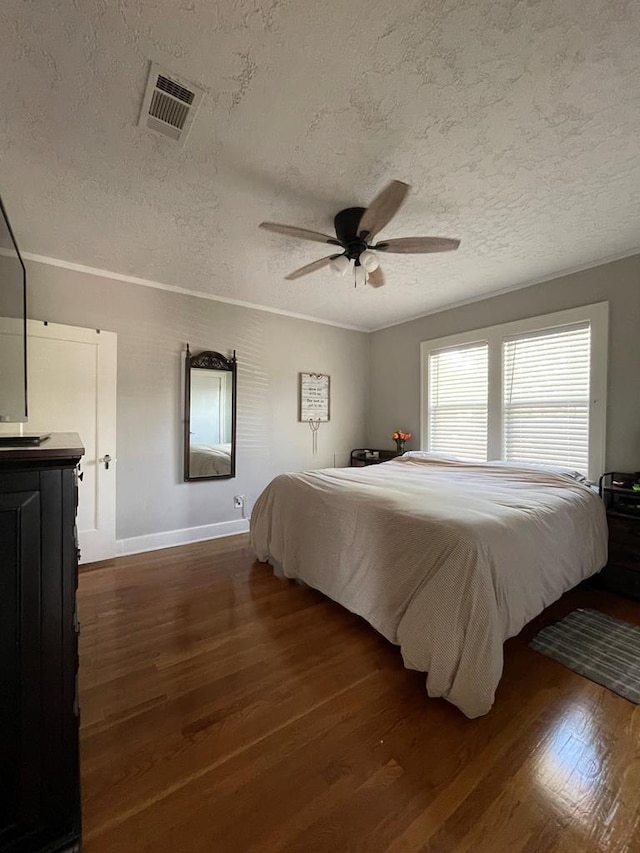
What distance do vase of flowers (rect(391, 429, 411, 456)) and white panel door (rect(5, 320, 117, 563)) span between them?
127 inches

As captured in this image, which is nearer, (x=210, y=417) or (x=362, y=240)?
(x=362, y=240)

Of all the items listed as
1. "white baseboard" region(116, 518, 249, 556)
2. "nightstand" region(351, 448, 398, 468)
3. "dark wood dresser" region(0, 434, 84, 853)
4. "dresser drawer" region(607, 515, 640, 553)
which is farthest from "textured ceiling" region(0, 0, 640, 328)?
"nightstand" region(351, 448, 398, 468)

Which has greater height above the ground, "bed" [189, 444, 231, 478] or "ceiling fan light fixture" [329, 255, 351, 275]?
"ceiling fan light fixture" [329, 255, 351, 275]

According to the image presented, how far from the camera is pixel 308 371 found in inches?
184

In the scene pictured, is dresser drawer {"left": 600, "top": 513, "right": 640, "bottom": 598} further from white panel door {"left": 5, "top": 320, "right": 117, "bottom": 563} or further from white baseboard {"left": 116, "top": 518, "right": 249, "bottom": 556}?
white panel door {"left": 5, "top": 320, "right": 117, "bottom": 563}

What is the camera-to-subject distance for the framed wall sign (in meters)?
4.62

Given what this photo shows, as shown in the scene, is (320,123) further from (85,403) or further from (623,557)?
(623,557)

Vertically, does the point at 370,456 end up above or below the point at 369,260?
below

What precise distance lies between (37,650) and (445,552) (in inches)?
60.9

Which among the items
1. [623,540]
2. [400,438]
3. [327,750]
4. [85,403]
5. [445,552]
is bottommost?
[327,750]

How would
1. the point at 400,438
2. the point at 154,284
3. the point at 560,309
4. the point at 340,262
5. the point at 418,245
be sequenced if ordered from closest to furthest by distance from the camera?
1. the point at 418,245
2. the point at 340,262
3. the point at 560,309
4. the point at 154,284
5. the point at 400,438

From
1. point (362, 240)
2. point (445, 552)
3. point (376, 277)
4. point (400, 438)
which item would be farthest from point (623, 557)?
point (362, 240)

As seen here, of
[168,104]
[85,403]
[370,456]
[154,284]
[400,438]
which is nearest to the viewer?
[168,104]

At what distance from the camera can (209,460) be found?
3.85m
